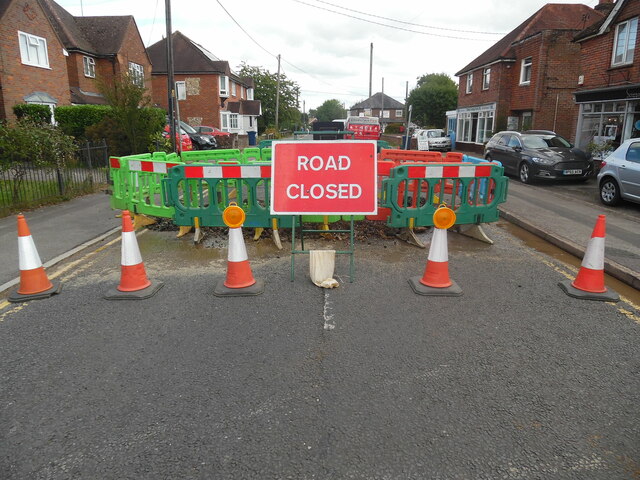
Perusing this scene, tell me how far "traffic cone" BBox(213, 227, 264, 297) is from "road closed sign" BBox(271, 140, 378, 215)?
559 mm

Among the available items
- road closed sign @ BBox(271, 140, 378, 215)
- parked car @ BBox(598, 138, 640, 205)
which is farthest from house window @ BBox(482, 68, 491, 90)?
road closed sign @ BBox(271, 140, 378, 215)

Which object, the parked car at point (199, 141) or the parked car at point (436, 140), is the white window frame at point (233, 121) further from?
the parked car at point (436, 140)

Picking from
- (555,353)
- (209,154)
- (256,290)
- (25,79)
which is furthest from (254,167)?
(25,79)

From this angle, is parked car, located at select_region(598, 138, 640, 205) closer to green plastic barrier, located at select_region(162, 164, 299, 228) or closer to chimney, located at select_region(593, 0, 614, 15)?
green plastic barrier, located at select_region(162, 164, 299, 228)

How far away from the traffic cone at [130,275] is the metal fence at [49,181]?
19.3ft

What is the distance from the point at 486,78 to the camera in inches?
1201

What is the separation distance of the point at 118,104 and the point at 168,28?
3.67 m

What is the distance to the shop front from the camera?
635 inches

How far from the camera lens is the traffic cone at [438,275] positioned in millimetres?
5133

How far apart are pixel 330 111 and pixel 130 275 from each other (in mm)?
178197

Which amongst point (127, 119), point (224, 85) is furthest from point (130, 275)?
point (224, 85)

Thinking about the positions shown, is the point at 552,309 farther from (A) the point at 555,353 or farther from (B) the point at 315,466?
(B) the point at 315,466

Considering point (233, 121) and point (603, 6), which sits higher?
point (603, 6)

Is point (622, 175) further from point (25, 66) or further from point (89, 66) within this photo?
point (89, 66)
